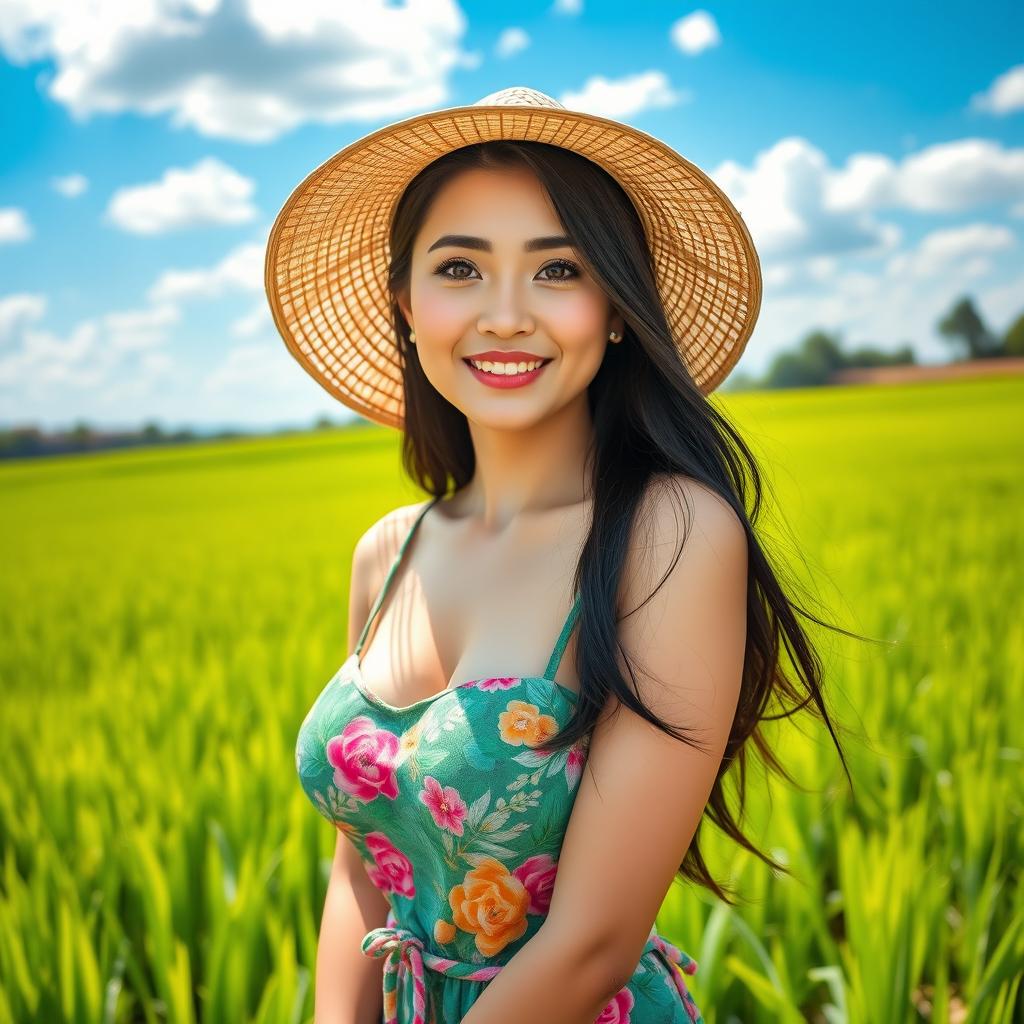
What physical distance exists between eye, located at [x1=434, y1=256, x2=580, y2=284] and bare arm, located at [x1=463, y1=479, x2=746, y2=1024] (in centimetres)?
38

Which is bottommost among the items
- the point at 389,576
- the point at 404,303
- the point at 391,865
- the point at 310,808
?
the point at 310,808

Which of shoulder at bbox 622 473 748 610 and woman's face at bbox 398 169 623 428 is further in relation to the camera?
woman's face at bbox 398 169 623 428

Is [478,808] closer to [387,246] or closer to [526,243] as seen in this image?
[526,243]

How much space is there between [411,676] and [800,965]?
3.81 feet

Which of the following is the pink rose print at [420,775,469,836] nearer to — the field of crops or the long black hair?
the long black hair

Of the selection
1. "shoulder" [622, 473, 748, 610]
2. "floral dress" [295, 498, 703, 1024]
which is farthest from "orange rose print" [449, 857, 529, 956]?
"shoulder" [622, 473, 748, 610]

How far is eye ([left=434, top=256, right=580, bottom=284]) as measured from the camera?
1284mm

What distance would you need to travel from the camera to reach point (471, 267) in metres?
1.31

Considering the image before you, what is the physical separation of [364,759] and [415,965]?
0.87 feet

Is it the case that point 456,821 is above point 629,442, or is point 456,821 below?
below

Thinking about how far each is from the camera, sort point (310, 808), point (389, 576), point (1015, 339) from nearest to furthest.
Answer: point (389, 576), point (310, 808), point (1015, 339)

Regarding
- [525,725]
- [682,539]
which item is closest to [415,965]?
[525,725]

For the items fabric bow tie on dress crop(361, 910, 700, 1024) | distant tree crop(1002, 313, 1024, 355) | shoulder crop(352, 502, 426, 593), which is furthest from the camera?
distant tree crop(1002, 313, 1024, 355)

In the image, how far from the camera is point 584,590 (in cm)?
116
